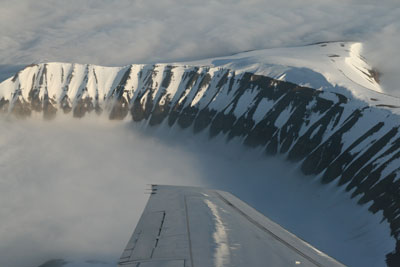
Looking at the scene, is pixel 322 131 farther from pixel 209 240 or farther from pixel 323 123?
pixel 209 240

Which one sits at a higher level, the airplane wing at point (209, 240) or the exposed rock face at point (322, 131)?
the exposed rock face at point (322, 131)

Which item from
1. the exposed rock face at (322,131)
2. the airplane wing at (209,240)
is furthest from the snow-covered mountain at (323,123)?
the airplane wing at (209,240)

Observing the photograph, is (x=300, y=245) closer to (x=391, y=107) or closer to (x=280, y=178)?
(x=391, y=107)

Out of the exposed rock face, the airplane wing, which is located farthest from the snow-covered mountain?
the airplane wing

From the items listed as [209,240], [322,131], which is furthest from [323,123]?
[209,240]

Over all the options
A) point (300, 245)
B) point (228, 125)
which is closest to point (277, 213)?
point (228, 125)

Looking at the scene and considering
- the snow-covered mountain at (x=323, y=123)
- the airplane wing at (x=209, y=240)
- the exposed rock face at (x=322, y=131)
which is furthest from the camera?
the snow-covered mountain at (x=323, y=123)

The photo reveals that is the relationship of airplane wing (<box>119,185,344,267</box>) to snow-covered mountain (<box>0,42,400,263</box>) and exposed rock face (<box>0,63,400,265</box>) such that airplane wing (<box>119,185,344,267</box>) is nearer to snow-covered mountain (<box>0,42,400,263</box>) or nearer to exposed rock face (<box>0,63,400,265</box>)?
exposed rock face (<box>0,63,400,265</box>)

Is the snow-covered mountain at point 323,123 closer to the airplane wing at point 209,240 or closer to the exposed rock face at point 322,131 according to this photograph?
the exposed rock face at point 322,131
